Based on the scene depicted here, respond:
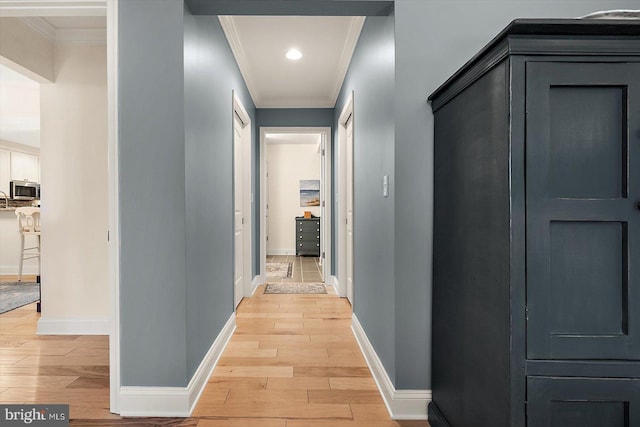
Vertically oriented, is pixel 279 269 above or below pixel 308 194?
below

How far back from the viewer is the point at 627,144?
112cm

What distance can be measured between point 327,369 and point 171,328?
1.04 m

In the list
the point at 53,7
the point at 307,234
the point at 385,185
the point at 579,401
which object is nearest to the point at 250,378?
the point at 385,185

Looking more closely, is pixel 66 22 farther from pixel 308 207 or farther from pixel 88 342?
pixel 308 207

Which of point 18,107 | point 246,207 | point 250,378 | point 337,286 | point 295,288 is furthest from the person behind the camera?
point 18,107

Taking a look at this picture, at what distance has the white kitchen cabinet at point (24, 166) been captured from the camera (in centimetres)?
685

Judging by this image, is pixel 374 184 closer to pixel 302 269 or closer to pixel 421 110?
pixel 421 110

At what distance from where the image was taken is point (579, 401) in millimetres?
1149

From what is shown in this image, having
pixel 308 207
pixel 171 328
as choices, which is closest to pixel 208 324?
pixel 171 328

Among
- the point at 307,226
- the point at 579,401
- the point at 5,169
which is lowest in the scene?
the point at 579,401

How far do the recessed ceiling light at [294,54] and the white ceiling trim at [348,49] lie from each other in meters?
0.40

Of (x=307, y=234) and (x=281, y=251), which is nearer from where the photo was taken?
(x=307, y=234)

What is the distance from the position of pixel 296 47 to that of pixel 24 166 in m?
6.61

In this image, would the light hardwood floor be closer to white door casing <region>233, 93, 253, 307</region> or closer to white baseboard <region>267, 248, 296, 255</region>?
Result: white door casing <region>233, 93, 253, 307</region>
